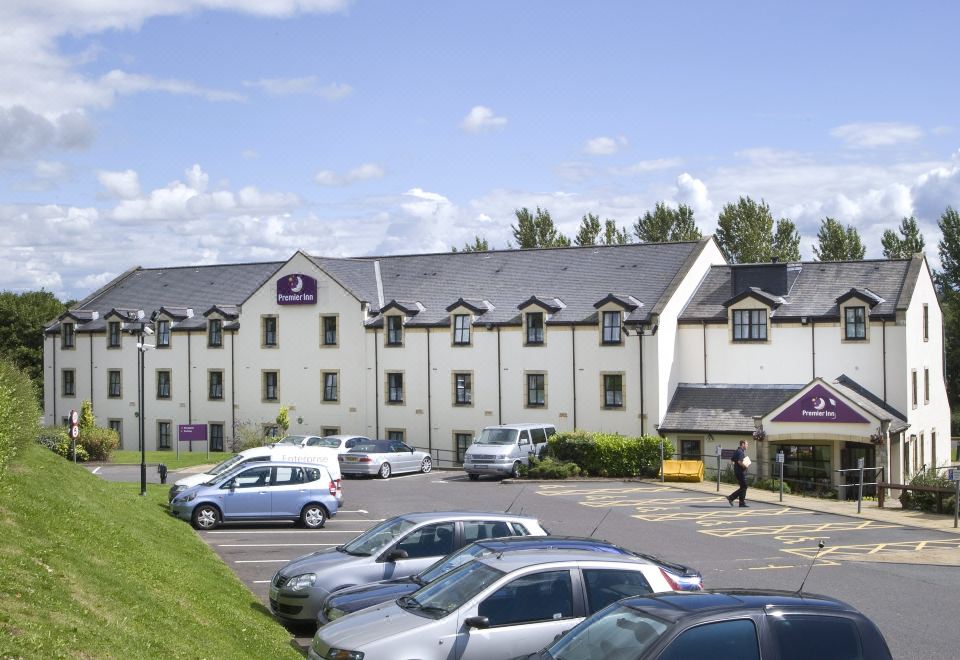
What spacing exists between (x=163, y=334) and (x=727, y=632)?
1999 inches

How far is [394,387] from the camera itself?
4925 centimetres

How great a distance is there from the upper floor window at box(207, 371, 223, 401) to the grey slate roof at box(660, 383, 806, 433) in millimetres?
22855

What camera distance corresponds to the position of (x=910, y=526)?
84.3ft

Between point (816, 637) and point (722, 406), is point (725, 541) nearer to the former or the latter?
point (816, 637)

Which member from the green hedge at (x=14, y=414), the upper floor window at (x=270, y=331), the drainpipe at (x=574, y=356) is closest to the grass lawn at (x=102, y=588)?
the green hedge at (x=14, y=414)

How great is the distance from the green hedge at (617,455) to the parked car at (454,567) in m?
24.9

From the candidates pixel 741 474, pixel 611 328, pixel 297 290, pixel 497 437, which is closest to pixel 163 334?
pixel 297 290


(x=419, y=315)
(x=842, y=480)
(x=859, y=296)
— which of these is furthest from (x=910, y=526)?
(x=419, y=315)

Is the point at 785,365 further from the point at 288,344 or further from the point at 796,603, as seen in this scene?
the point at 796,603

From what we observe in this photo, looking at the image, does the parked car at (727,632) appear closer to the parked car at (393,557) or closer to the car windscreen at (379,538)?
the parked car at (393,557)

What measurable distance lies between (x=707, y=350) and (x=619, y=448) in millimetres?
8514

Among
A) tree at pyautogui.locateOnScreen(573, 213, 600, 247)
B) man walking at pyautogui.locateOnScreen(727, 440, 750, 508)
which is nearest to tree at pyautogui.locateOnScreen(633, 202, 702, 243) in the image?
tree at pyautogui.locateOnScreen(573, 213, 600, 247)

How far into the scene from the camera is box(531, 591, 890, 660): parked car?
8258mm

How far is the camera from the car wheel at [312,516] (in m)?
25.1
